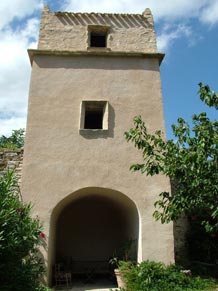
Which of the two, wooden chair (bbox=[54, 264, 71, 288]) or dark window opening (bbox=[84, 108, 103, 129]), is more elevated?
dark window opening (bbox=[84, 108, 103, 129])

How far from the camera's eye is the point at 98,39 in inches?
429

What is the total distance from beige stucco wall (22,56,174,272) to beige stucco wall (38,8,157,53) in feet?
2.26

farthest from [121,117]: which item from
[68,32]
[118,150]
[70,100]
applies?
[68,32]

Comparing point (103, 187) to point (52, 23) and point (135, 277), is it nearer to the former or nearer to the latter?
point (135, 277)

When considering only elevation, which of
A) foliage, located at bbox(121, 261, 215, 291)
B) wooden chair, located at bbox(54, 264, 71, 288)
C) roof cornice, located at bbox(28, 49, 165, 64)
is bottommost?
wooden chair, located at bbox(54, 264, 71, 288)

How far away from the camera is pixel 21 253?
6035 millimetres

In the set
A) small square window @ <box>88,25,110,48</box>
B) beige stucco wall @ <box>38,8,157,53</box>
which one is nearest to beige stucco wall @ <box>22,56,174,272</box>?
beige stucco wall @ <box>38,8,157,53</box>

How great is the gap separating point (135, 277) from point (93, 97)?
201 inches

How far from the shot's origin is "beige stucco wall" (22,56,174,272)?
308 inches

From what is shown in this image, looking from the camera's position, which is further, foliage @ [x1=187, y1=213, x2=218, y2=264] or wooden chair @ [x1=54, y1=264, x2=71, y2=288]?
foliage @ [x1=187, y1=213, x2=218, y2=264]

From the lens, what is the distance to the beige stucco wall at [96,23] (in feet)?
32.8

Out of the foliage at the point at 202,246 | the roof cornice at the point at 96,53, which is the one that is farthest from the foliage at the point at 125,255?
the roof cornice at the point at 96,53

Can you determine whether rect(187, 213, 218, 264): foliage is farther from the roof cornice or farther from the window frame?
the roof cornice

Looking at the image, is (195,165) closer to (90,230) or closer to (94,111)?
(94,111)
